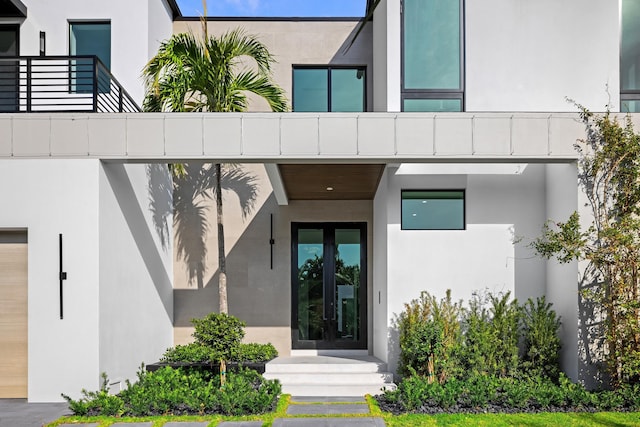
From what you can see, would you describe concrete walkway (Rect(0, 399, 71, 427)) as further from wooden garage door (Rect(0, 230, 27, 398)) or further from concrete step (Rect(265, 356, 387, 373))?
concrete step (Rect(265, 356, 387, 373))

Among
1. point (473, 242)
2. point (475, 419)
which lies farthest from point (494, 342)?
point (475, 419)

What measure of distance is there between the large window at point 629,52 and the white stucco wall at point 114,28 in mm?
9472

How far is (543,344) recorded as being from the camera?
8.86 m

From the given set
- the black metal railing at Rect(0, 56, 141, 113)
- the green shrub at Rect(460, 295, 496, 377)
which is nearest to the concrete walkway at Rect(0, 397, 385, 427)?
the green shrub at Rect(460, 295, 496, 377)

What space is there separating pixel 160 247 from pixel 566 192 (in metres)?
7.61

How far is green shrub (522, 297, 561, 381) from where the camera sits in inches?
348

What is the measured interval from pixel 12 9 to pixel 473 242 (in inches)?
419

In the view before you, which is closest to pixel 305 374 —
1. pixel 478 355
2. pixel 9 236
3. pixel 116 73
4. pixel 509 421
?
pixel 478 355

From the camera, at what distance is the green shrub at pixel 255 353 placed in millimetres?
10859

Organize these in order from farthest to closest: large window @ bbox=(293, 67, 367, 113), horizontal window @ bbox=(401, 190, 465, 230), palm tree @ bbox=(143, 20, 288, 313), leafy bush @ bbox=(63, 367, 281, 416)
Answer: large window @ bbox=(293, 67, 367, 113)
palm tree @ bbox=(143, 20, 288, 313)
horizontal window @ bbox=(401, 190, 465, 230)
leafy bush @ bbox=(63, 367, 281, 416)

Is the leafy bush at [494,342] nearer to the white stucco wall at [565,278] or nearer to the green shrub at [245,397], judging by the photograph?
the white stucco wall at [565,278]

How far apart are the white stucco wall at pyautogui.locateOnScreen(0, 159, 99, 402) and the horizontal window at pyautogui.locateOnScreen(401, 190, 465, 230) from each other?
16.6 ft

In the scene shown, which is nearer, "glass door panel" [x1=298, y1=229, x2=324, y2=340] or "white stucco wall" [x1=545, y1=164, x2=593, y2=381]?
"white stucco wall" [x1=545, y1=164, x2=593, y2=381]

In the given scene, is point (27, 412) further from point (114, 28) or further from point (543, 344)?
point (114, 28)
